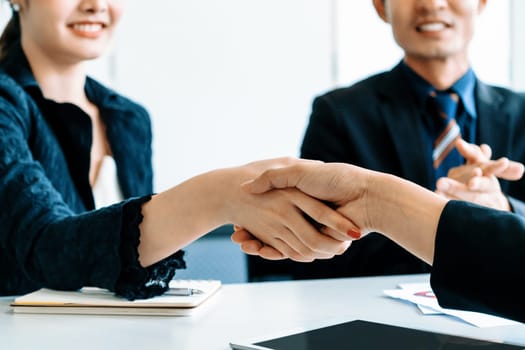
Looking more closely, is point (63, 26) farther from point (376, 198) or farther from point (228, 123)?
point (228, 123)

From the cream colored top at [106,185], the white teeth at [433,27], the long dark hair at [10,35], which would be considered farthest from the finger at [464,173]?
the long dark hair at [10,35]

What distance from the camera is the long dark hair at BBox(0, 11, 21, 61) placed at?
1.85 metres

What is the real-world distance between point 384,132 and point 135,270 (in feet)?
3.28

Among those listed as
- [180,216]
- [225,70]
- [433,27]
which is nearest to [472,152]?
[433,27]

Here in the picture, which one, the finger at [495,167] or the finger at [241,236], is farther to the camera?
the finger at [495,167]

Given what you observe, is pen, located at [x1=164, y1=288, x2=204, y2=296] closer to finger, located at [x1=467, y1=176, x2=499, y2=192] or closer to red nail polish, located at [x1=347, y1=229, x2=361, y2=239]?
red nail polish, located at [x1=347, y1=229, x2=361, y2=239]

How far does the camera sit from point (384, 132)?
197cm

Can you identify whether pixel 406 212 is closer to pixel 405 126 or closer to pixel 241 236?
pixel 241 236

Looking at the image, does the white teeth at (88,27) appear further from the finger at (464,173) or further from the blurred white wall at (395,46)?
the blurred white wall at (395,46)

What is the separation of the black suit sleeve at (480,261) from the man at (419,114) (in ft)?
3.08

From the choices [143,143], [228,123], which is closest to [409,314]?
[143,143]

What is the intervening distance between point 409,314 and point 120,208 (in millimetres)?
513

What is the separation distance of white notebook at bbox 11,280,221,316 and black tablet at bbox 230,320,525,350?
0.24 metres

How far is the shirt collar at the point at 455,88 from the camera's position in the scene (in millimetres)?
1983
